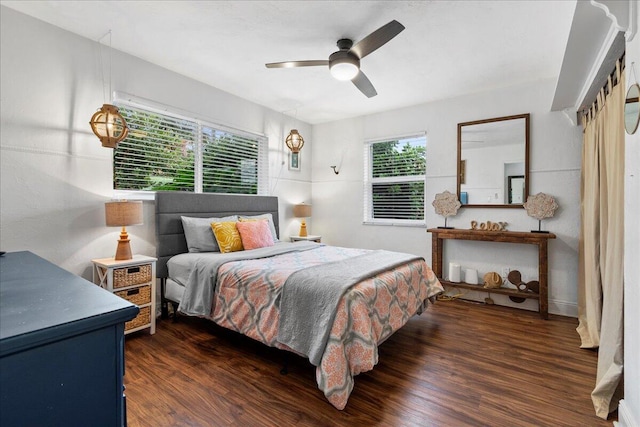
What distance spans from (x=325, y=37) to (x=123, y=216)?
234cm

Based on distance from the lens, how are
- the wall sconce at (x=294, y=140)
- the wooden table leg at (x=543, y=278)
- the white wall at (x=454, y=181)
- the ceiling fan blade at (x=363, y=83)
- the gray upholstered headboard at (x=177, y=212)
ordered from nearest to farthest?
Result: 1. the ceiling fan blade at (x=363, y=83)
2. the gray upholstered headboard at (x=177, y=212)
3. the wooden table leg at (x=543, y=278)
4. the white wall at (x=454, y=181)
5. the wall sconce at (x=294, y=140)

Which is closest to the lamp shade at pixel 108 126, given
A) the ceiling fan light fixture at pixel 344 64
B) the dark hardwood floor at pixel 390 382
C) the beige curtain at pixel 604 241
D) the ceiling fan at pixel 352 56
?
the ceiling fan at pixel 352 56

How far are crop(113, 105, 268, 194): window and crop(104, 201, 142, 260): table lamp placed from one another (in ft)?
1.65

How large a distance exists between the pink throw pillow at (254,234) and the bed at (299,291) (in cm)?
2

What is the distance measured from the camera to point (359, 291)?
2.01m

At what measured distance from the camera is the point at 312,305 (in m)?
1.99

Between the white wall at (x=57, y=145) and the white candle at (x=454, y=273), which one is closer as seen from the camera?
the white wall at (x=57, y=145)

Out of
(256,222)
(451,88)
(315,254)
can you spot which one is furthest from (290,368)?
(451,88)

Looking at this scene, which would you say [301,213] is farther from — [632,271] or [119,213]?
[632,271]

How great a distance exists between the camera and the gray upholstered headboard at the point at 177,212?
10.5ft

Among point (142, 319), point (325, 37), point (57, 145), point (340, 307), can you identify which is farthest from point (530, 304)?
point (57, 145)

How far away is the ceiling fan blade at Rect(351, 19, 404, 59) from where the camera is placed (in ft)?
6.86

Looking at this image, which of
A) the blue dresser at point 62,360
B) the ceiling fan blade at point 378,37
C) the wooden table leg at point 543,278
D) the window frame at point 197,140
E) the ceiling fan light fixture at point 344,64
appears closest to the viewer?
the blue dresser at point 62,360

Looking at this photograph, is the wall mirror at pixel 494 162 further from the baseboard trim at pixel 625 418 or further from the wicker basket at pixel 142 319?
the wicker basket at pixel 142 319
